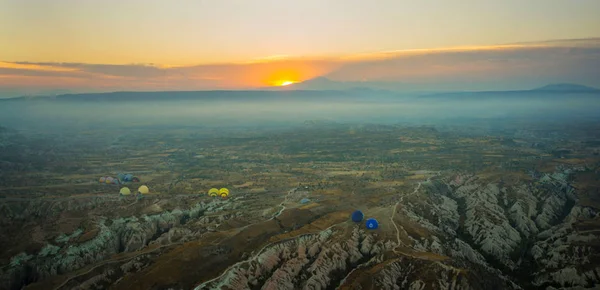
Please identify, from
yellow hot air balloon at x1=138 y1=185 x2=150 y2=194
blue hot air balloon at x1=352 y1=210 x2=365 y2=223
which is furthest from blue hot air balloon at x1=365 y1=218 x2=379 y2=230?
yellow hot air balloon at x1=138 y1=185 x2=150 y2=194

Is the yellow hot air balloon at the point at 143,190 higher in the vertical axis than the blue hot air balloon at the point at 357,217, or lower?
lower

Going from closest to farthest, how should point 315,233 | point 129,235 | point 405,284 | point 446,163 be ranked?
point 405,284
point 315,233
point 129,235
point 446,163

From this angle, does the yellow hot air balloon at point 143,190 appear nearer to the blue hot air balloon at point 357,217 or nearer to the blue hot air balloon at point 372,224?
the blue hot air balloon at point 357,217

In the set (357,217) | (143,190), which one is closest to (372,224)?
(357,217)

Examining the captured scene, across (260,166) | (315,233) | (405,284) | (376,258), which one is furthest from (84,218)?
(260,166)

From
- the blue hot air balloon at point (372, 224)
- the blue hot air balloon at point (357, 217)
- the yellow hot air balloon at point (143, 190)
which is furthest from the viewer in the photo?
the yellow hot air balloon at point (143, 190)

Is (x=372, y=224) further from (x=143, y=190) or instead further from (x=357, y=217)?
(x=143, y=190)

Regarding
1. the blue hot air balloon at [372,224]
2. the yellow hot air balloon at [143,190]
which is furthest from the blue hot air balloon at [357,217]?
the yellow hot air balloon at [143,190]

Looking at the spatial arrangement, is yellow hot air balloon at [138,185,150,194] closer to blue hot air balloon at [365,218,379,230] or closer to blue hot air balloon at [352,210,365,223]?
blue hot air balloon at [352,210,365,223]

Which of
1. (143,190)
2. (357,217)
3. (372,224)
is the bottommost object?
(143,190)

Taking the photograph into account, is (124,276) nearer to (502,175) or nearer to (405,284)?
(405,284)

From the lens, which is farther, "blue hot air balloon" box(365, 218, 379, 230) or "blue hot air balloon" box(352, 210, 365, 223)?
"blue hot air balloon" box(352, 210, 365, 223)
